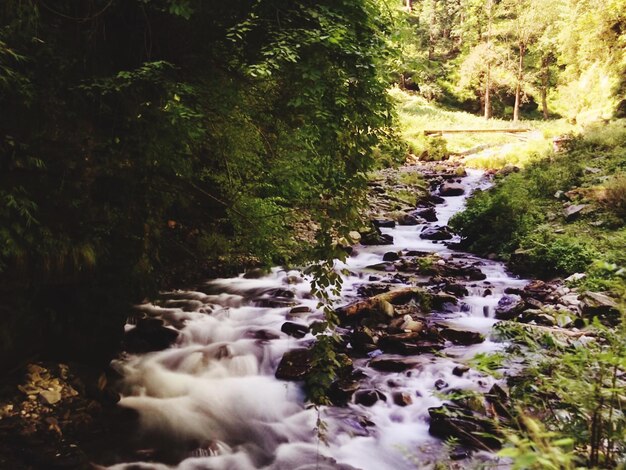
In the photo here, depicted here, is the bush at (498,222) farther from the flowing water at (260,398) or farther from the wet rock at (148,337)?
the wet rock at (148,337)

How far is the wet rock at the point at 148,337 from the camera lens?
6.15 meters

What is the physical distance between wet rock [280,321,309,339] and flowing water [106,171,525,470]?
0.12 meters

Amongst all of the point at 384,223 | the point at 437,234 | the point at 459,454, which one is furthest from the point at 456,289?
the point at 384,223

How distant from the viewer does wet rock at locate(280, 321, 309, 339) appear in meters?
6.85

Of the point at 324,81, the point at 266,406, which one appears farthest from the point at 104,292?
the point at 324,81

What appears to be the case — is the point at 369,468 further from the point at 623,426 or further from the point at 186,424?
the point at 623,426

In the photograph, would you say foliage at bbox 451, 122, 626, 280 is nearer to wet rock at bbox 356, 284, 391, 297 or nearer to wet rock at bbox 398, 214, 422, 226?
wet rock at bbox 398, 214, 422, 226

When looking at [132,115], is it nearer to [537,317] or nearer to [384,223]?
[537,317]

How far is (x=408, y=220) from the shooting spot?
14.7 meters

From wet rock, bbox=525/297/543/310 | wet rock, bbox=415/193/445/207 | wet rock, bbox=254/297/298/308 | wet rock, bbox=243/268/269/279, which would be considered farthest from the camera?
wet rock, bbox=415/193/445/207

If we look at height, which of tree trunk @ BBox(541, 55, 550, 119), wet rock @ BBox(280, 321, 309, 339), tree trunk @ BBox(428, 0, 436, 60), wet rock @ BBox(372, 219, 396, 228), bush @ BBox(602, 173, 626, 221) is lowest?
wet rock @ BBox(280, 321, 309, 339)

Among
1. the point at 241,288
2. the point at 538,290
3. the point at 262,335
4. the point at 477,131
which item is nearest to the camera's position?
the point at 262,335

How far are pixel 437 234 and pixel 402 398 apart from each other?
850 centimetres

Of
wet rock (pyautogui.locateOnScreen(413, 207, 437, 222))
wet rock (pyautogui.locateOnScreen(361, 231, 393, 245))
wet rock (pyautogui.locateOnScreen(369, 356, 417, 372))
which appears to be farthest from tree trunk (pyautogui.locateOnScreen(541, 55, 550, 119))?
wet rock (pyautogui.locateOnScreen(369, 356, 417, 372))
